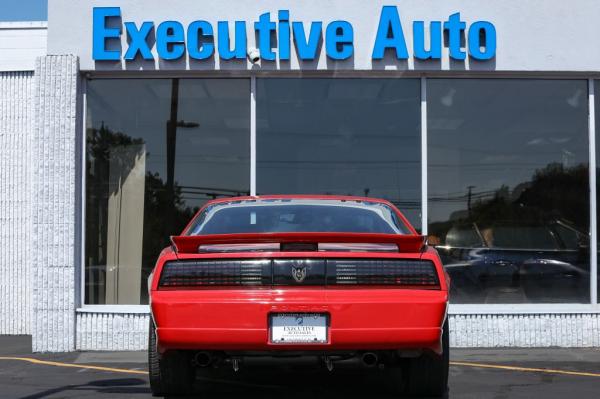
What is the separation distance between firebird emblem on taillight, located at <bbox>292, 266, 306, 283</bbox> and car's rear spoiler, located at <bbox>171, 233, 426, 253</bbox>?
0.18 metres

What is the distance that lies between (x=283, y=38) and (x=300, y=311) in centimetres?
497

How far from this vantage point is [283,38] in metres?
9.13

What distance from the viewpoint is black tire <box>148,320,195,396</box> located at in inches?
217

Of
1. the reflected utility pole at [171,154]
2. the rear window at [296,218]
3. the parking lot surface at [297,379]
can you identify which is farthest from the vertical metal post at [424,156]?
the rear window at [296,218]

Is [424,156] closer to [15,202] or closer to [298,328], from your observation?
[298,328]

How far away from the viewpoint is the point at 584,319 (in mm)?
9117

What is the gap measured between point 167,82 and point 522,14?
412cm

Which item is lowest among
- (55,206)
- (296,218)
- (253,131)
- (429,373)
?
(429,373)

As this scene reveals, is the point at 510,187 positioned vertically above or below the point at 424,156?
below

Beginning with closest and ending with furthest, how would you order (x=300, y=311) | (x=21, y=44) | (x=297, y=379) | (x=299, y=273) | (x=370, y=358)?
(x=300, y=311) < (x=299, y=273) < (x=370, y=358) < (x=297, y=379) < (x=21, y=44)

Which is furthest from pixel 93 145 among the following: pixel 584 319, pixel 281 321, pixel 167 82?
pixel 584 319

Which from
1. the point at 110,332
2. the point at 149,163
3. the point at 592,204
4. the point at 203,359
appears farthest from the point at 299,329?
the point at 592,204

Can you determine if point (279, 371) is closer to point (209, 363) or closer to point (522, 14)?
point (209, 363)

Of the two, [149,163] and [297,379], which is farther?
[149,163]
